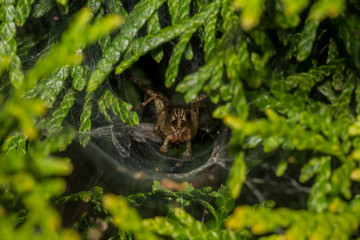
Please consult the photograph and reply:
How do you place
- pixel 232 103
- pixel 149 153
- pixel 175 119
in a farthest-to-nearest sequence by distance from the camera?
pixel 175 119
pixel 149 153
pixel 232 103

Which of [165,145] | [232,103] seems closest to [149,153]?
[165,145]

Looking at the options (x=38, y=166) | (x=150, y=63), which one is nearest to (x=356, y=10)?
(x=38, y=166)

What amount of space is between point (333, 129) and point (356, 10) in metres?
0.71

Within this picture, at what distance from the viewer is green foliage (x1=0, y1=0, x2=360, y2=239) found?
3.80 ft

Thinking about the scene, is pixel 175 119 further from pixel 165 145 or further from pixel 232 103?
pixel 232 103

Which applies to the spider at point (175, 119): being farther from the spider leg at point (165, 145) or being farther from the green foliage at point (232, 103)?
the green foliage at point (232, 103)

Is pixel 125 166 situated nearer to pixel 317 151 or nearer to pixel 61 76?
pixel 61 76

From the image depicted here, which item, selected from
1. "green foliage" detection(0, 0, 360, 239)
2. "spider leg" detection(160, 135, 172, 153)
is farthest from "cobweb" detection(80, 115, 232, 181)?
"green foliage" detection(0, 0, 360, 239)

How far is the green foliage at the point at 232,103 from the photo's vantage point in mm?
1158

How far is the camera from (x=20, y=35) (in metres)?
2.38

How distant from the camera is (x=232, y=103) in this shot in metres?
1.42

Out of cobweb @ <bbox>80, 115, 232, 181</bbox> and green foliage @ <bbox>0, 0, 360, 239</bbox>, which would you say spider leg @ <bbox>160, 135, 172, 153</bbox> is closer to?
cobweb @ <bbox>80, 115, 232, 181</bbox>

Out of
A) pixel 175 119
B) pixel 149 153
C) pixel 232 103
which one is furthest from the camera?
pixel 175 119

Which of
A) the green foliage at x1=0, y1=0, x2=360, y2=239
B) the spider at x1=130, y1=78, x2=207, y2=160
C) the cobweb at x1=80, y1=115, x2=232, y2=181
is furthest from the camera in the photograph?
the spider at x1=130, y1=78, x2=207, y2=160
